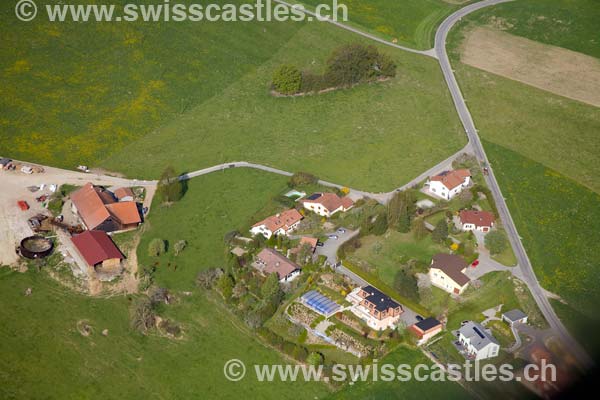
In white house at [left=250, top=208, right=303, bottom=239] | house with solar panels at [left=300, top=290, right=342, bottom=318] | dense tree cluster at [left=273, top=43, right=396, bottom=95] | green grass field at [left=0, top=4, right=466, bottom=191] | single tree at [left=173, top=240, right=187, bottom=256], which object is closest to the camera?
house with solar panels at [left=300, top=290, right=342, bottom=318]

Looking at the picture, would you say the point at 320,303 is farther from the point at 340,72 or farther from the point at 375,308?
the point at 340,72

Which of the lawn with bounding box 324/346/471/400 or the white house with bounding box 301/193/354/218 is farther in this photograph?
the white house with bounding box 301/193/354/218

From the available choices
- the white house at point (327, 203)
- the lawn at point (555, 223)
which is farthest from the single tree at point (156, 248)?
the lawn at point (555, 223)

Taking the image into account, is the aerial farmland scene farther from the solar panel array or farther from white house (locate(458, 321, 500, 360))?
the solar panel array

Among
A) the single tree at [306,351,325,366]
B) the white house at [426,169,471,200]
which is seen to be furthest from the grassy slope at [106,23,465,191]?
the single tree at [306,351,325,366]

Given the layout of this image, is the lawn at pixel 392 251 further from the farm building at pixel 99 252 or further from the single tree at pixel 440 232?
the farm building at pixel 99 252

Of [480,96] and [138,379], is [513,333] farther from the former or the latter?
[480,96]

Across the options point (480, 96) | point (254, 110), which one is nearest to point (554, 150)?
point (480, 96)
